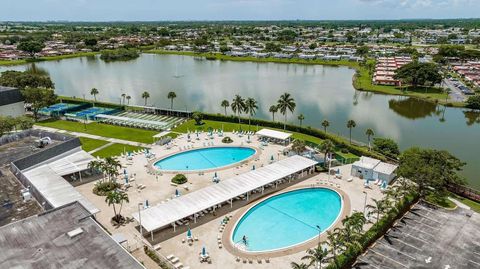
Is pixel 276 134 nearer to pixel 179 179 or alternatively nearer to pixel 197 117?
pixel 197 117

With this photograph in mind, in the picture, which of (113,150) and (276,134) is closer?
(113,150)

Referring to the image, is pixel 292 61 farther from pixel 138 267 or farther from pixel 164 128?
pixel 138 267

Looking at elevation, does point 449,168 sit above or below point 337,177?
above

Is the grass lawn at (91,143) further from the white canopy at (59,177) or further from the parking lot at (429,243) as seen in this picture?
the parking lot at (429,243)

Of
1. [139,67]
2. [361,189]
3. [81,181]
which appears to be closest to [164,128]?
[81,181]

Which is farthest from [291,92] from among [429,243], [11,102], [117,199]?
[117,199]

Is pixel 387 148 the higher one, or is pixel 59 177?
pixel 59 177
